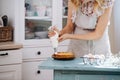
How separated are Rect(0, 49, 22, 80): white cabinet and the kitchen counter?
47.9 inches

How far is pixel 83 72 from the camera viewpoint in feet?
4.48

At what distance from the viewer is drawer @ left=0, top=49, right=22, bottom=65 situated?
2496 millimetres

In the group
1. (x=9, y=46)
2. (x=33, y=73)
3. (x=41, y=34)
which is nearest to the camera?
(x=9, y=46)

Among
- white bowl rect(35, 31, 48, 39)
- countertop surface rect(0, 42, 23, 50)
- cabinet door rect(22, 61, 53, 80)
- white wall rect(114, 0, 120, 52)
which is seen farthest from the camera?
white wall rect(114, 0, 120, 52)

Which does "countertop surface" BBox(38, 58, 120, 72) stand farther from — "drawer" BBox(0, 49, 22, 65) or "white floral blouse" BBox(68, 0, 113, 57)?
"drawer" BBox(0, 49, 22, 65)

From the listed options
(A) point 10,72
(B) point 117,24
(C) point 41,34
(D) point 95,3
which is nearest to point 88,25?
(D) point 95,3

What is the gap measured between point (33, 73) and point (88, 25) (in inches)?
49.8

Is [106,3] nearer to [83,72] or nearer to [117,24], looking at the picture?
[83,72]

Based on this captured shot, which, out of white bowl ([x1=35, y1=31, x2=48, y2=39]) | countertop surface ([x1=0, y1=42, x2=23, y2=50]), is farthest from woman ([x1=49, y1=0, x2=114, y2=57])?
white bowl ([x1=35, y1=31, x2=48, y2=39])

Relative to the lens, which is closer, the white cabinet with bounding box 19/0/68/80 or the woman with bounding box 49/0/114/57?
the woman with bounding box 49/0/114/57

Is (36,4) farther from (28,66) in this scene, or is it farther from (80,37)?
(80,37)

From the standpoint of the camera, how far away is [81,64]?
143 centimetres

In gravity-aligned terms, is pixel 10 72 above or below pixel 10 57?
below

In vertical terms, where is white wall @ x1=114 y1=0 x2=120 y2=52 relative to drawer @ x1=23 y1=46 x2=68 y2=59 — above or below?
above
